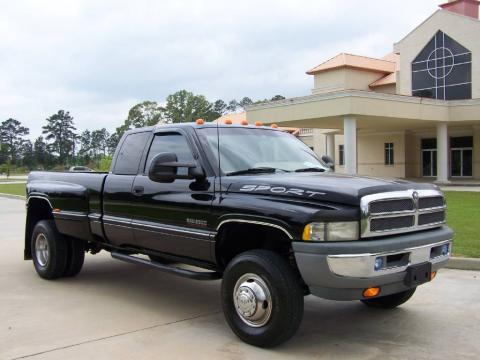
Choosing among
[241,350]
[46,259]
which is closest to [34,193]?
[46,259]

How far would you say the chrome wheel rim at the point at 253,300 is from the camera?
468 cm

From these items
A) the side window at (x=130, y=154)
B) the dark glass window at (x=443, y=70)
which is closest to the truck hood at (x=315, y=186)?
the side window at (x=130, y=154)

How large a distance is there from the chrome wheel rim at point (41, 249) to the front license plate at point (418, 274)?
199 inches

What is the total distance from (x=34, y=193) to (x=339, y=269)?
5215 millimetres

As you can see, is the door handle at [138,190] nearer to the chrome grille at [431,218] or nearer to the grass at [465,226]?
the chrome grille at [431,218]

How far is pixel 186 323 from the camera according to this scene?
5.56m

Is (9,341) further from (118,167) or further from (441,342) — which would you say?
(441,342)

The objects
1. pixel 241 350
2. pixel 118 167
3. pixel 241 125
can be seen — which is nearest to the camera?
pixel 241 350

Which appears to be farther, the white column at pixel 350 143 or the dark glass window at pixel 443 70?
the dark glass window at pixel 443 70

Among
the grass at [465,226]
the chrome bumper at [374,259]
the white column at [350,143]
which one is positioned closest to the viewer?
the chrome bumper at [374,259]

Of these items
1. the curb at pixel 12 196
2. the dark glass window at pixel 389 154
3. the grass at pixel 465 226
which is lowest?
the grass at pixel 465 226

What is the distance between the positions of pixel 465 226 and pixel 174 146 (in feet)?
25.7

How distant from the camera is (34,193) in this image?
7930 millimetres

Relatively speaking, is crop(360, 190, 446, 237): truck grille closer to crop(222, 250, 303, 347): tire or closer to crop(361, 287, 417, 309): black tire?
crop(222, 250, 303, 347): tire
